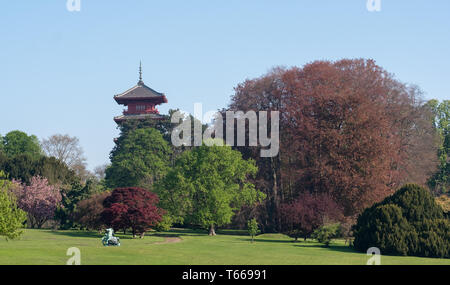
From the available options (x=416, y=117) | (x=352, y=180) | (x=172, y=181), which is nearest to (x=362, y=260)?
(x=352, y=180)

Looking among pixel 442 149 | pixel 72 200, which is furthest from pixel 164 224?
pixel 442 149

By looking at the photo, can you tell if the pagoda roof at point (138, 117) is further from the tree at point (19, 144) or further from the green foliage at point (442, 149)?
the green foliage at point (442, 149)

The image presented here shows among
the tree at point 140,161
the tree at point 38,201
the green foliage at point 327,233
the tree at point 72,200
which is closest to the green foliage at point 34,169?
the tree at point 38,201

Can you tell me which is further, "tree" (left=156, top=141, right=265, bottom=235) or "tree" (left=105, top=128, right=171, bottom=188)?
"tree" (left=105, top=128, right=171, bottom=188)

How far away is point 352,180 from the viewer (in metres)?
51.7

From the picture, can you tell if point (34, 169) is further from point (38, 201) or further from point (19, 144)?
point (19, 144)

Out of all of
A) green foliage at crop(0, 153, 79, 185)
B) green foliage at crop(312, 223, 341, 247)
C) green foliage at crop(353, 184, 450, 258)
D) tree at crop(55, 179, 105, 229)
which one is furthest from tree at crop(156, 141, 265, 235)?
green foliage at crop(0, 153, 79, 185)

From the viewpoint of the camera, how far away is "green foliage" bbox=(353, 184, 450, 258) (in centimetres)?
3572

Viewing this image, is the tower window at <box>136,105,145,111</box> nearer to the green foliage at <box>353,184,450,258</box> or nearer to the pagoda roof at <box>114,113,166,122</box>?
the pagoda roof at <box>114,113,166,122</box>

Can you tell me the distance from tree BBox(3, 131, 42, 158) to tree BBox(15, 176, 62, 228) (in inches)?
1428

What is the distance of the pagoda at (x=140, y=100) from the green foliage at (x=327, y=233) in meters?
61.5

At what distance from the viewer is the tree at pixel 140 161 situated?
74.0 meters

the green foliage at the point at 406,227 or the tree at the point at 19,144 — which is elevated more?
the tree at the point at 19,144
